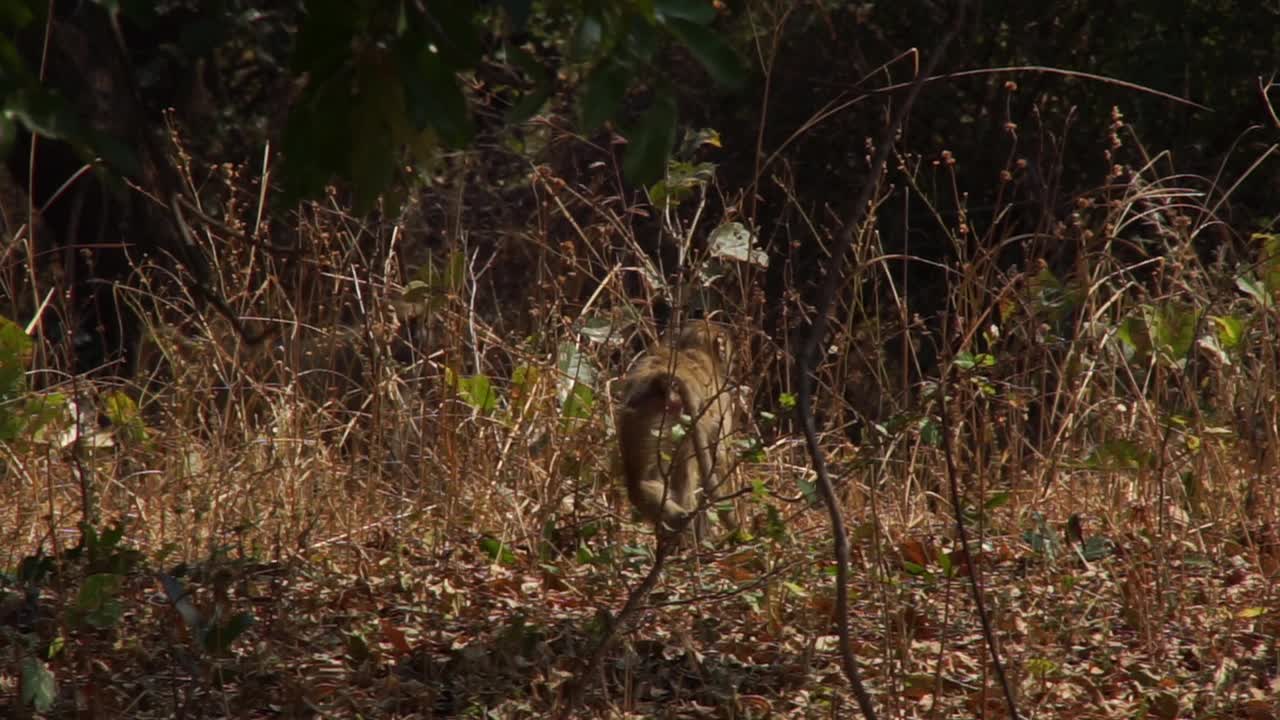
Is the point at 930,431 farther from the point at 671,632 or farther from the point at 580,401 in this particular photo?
the point at 580,401

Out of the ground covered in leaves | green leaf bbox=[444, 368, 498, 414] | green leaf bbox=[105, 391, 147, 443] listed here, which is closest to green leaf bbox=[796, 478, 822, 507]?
the ground covered in leaves

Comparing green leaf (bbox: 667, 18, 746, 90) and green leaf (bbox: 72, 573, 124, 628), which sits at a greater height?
green leaf (bbox: 667, 18, 746, 90)

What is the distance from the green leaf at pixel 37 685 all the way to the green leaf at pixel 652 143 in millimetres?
2039

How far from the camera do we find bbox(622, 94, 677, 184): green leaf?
1.96 meters

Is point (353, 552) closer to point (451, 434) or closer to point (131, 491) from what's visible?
point (451, 434)

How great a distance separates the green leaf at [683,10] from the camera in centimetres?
199

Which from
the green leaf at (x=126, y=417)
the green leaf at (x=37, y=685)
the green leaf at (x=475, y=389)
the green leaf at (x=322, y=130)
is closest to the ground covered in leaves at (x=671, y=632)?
the green leaf at (x=37, y=685)

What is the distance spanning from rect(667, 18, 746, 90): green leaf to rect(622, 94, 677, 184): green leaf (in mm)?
66

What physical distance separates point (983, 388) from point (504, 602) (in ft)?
4.73

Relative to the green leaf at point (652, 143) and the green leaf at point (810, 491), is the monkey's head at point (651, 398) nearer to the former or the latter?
the green leaf at point (810, 491)

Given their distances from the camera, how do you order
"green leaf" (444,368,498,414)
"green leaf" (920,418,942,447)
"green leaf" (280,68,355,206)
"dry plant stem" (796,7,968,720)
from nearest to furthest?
"green leaf" (280,68,355,206)
"dry plant stem" (796,7,968,720)
"green leaf" (920,418,942,447)
"green leaf" (444,368,498,414)

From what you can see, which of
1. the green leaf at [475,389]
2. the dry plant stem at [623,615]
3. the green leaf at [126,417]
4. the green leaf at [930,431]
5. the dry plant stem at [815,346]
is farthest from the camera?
the green leaf at [126,417]

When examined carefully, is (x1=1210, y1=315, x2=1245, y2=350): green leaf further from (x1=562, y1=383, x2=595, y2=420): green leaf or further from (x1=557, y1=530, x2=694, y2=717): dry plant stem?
(x1=557, y1=530, x2=694, y2=717): dry plant stem

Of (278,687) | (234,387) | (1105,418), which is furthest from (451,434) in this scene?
(1105,418)
